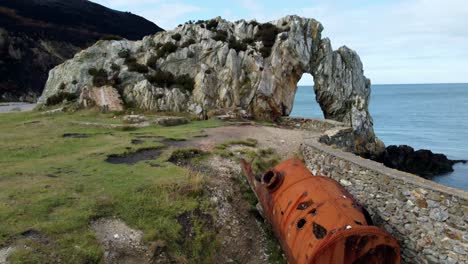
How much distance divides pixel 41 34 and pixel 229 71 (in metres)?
66.7

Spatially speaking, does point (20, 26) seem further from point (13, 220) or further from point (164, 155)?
point (13, 220)

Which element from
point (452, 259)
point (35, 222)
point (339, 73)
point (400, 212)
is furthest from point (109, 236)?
point (339, 73)

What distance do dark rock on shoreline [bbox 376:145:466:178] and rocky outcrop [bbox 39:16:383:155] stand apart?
3.41 metres

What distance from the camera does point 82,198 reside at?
1291 centimetres

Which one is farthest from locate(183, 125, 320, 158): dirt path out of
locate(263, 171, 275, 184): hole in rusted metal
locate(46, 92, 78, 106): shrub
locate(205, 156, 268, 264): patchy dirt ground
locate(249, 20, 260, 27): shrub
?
locate(249, 20, 260, 27): shrub

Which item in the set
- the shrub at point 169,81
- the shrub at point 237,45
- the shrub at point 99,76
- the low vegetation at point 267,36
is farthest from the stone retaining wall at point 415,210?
the shrub at point 99,76

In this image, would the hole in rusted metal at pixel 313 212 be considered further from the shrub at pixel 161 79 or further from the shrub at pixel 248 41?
the shrub at pixel 248 41

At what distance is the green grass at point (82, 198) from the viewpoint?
418 inches

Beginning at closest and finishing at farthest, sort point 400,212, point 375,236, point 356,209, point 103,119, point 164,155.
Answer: point 375,236 < point 356,209 < point 400,212 < point 164,155 < point 103,119

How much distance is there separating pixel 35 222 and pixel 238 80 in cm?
2711

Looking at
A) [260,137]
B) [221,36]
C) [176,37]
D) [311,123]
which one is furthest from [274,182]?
[176,37]

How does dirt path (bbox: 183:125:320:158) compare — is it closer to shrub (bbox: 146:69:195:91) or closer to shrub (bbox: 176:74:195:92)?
shrub (bbox: 176:74:195:92)

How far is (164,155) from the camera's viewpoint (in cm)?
1839

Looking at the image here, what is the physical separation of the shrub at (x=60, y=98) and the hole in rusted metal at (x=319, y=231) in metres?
31.2
